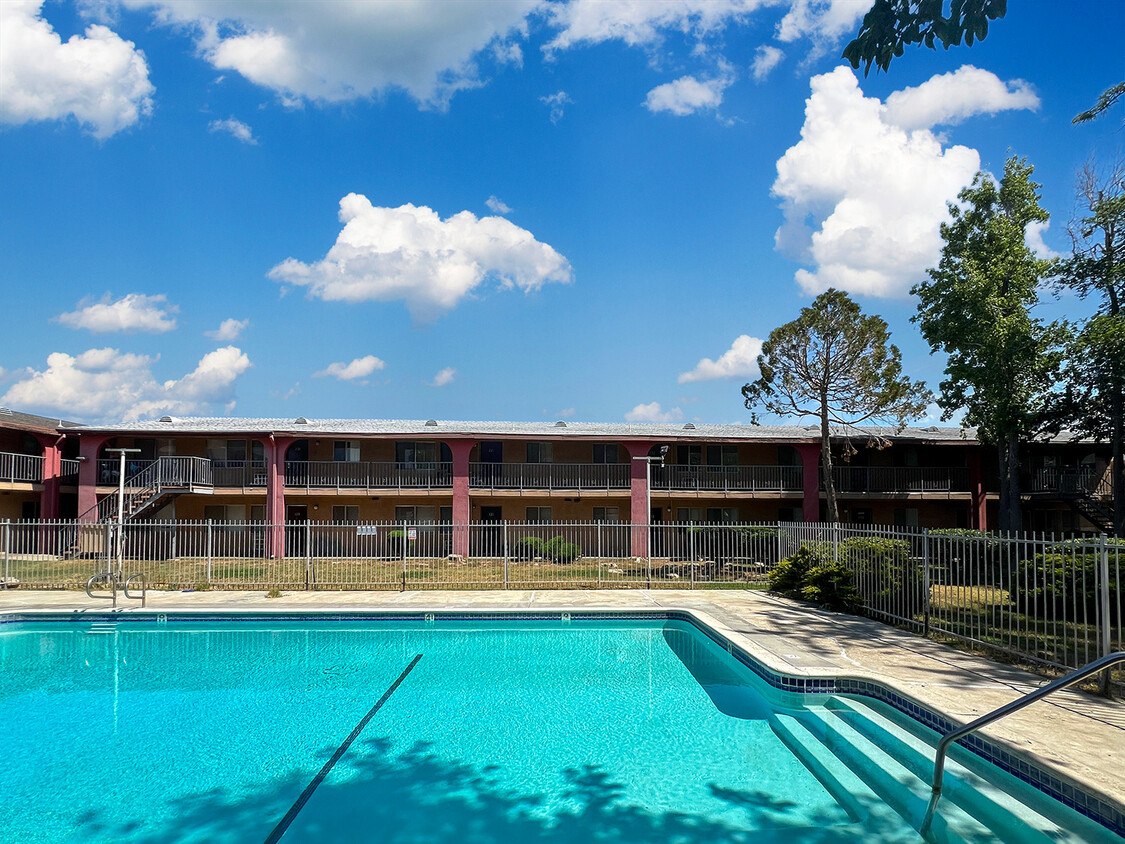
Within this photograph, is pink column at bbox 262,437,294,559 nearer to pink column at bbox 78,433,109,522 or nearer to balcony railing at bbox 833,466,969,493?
pink column at bbox 78,433,109,522

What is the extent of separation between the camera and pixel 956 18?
17.3ft

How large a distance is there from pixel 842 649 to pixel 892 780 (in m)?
4.07

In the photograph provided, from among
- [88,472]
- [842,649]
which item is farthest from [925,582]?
[88,472]

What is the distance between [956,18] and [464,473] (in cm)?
2414

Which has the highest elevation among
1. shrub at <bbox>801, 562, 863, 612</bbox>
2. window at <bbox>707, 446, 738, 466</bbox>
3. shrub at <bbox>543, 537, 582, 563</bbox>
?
window at <bbox>707, 446, 738, 466</bbox>

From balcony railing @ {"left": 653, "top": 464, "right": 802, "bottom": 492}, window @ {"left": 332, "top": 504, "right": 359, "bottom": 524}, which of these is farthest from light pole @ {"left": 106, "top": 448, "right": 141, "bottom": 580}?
balcony railing @ {"left": 653, "top": 464, "right": 802, "bottom": 492}

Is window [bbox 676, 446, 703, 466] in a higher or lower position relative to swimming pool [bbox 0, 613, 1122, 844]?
higher

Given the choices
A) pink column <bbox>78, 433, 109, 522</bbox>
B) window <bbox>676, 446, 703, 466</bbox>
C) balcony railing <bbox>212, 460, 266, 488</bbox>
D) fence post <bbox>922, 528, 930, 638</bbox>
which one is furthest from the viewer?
→ window <bbox>676, 446, 703, 466</bbox>

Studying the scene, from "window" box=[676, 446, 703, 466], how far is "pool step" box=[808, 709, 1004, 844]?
A: 2287 centimetres

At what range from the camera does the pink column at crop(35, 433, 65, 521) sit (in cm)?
2738

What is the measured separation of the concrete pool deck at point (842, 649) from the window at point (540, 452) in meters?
13.1

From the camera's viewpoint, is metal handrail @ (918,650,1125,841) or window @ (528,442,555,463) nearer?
metal handrail @ (918,650,1125,841)

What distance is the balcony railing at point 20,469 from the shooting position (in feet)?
86.0

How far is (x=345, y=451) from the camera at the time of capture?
29875mm
